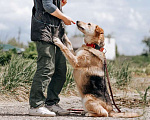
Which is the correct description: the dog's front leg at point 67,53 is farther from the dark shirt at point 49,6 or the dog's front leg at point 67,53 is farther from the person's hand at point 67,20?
the dark shirt at point 49,6

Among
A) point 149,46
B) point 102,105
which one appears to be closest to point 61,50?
point 102,105

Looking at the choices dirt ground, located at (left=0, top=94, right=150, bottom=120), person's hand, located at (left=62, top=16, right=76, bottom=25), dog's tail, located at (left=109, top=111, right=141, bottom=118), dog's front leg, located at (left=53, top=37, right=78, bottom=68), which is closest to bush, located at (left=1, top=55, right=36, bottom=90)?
dirt ground, located at (left=0, top=94, right=150, bottom=120)

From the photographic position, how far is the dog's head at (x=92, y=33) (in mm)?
4872

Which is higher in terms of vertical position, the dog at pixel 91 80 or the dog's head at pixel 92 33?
the dog's head at pixel 92 33

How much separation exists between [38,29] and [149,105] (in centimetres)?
340

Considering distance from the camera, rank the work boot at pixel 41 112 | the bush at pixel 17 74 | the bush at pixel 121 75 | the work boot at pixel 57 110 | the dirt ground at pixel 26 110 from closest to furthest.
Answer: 1. the dirt ground at pixel 26 110
2. the work boot at pixel 41 112
3. the work boot at pixel 57 110
4. the bush at pixel 17 74
5. the bush at pixel 121 75

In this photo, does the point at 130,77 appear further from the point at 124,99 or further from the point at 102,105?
the point at 102,105

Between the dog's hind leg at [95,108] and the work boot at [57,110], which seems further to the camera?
the work boot at [57,110]

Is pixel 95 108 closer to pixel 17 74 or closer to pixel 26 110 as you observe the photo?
pixel 26 110

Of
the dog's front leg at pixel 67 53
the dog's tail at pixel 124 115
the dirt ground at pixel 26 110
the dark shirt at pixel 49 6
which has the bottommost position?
the dirt ground at pixel 26 110

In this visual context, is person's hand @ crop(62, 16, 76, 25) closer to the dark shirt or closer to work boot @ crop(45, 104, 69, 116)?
the dark shirt

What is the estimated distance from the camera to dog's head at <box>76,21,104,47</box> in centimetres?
487

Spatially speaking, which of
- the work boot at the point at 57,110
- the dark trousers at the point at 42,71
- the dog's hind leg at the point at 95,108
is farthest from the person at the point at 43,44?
the dog's hind leg at the point at 95,108

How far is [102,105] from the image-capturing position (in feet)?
14.8
